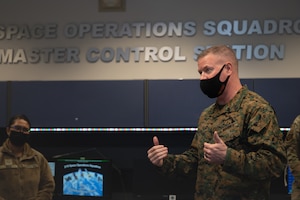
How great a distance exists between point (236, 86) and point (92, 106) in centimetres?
208

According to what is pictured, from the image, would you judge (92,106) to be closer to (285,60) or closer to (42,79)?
(42,79)

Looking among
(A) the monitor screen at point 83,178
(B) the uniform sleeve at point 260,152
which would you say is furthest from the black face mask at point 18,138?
(B) the uniform sleeve at point 260,152

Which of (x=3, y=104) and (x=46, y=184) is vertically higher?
(x=3, y=104)

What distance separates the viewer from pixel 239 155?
194cm

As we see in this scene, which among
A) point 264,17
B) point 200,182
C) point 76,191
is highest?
point 264,17

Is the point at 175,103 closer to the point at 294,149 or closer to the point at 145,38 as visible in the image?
the point at 145,38

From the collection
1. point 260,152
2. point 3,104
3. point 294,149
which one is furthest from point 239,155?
point 3,104

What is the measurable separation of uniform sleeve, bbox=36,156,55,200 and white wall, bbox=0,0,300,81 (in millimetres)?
878

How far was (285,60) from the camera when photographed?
14.3 feet

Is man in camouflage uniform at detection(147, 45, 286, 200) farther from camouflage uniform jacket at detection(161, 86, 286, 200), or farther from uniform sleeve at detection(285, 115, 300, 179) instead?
uniform sleeve at detection(285, 115, 300, 179)

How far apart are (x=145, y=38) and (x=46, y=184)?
156 cm

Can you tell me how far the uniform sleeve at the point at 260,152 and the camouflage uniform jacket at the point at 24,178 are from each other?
99.2 inches

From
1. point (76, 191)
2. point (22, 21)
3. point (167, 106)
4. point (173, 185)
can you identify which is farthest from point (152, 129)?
point (22, 21)

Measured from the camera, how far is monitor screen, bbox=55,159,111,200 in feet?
13.4
